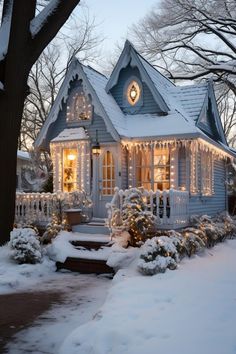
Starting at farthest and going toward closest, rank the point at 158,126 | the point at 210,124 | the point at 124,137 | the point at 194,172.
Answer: the point at 210,124 → the point at 194,172 → the point at 158,126 → the point at 124,137

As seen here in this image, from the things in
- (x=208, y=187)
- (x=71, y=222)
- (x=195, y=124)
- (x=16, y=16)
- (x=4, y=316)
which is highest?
(x=16, y=16)

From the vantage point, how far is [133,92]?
15555 mm

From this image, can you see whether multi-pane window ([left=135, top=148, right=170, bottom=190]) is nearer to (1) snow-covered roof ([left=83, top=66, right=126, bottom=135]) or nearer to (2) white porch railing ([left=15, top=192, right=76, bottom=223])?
(1) snow-covered roof ([left=83, top=66, right=126, bottom=135])

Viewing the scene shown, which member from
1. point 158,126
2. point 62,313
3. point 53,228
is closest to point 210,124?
point 158,126

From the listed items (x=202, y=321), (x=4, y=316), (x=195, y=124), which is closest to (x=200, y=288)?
(x=202, y=321)

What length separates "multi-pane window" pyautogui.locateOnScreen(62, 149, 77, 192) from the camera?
591 inches

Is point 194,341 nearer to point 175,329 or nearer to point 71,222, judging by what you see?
point 175,329

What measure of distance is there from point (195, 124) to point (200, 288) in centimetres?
806

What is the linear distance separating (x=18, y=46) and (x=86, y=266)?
18.9ft

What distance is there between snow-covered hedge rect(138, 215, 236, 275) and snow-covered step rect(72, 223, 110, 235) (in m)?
1.79

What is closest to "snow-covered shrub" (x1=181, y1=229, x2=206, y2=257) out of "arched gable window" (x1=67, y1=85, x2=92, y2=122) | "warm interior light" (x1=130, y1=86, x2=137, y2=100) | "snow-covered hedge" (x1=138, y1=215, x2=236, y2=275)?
"snow-covered hedge" (x1=138, y1=215, x2=236, y2=275)

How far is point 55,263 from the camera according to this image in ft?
36.3

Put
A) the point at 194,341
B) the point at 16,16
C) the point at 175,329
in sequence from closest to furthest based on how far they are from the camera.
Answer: the point at 194,341, the point at 175,329, the point at 16,16

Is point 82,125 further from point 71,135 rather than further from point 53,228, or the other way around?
point 53,228
